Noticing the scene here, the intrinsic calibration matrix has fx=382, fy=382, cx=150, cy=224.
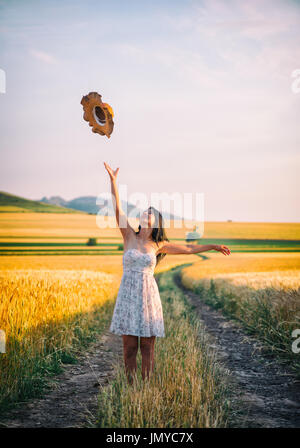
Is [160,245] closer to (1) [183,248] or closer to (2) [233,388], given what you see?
(1) [183,248]

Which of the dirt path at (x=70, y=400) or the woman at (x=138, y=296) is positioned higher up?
the woman at (x=138, y=296)

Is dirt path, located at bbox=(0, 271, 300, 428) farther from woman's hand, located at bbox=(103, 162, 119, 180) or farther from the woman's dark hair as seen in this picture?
woman's hand, located at bbox=(103, 162, 119, 180)

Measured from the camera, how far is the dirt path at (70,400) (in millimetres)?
4328


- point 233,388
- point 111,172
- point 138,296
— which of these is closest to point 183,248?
point 138,296

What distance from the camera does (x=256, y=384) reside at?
5.98 metres

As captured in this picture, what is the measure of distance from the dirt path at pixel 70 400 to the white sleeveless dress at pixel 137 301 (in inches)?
40.7

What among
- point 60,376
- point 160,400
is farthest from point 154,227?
point 60,376

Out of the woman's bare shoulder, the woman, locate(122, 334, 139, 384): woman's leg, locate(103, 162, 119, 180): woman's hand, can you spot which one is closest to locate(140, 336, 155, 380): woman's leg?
the woman

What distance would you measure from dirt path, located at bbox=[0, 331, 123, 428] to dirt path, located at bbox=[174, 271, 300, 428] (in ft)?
6.10

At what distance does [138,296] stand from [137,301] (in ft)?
0.20

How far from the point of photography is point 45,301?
7.43m

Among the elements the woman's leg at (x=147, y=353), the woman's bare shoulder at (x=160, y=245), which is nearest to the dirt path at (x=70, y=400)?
the woman's leg at (x=147, y=353)

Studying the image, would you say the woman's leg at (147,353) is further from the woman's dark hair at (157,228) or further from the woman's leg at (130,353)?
the woman's dark hair at (157,228)

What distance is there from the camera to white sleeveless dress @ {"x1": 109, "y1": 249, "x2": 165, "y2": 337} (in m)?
4.65
